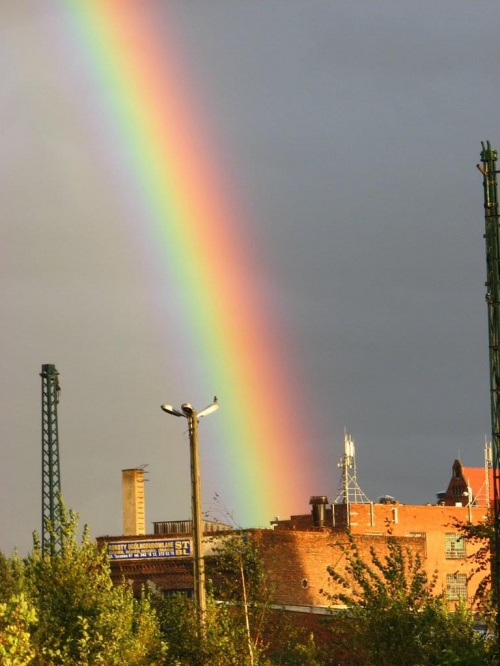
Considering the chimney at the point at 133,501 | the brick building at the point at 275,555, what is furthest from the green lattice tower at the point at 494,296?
the chimney at the point at 133,501

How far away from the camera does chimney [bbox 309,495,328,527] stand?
72375mm

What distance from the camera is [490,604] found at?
31.4 metres

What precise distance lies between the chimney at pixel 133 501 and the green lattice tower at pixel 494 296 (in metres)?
43.5

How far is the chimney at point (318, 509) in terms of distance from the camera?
7238 cm

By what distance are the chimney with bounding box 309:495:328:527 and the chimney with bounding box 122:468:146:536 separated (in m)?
9.56

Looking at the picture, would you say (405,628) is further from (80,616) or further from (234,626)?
(80,616)

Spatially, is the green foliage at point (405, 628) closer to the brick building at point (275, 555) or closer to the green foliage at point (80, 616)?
the green foliage at point (80, 616)

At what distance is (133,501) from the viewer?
69625 mm

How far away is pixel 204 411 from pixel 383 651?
23.5 feet

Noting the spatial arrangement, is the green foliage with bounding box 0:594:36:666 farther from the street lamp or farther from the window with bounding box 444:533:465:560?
the window with bounding box 444:533:465:560

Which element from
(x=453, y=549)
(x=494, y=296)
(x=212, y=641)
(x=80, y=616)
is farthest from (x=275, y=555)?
(x=494, y=296)

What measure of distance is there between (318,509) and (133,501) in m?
10.3

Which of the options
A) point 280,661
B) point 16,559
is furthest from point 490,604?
point 16,559

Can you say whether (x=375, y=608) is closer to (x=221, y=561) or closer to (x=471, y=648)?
(x=471, y=648)
